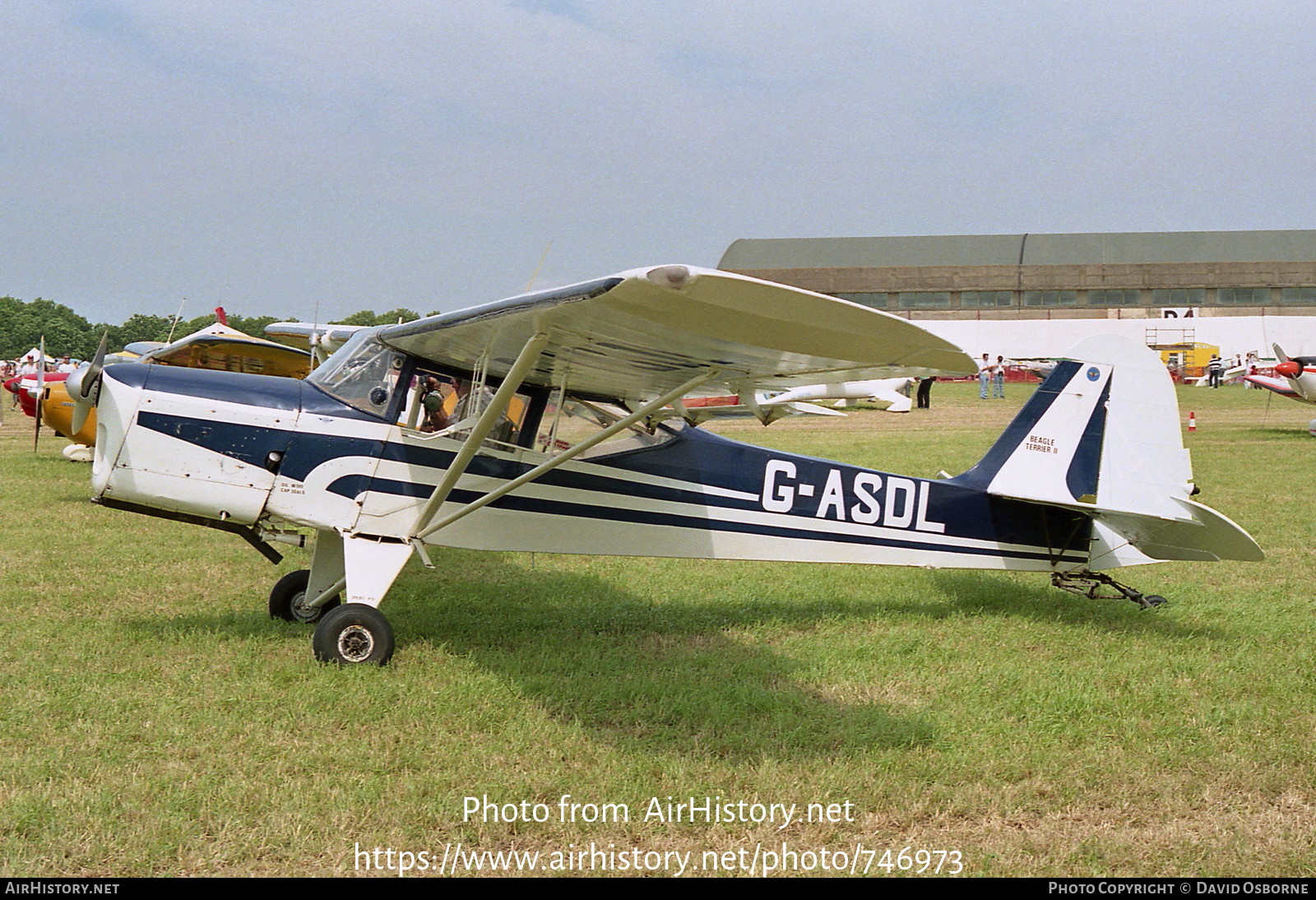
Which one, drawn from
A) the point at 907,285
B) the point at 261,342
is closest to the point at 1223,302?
the point at 907,285

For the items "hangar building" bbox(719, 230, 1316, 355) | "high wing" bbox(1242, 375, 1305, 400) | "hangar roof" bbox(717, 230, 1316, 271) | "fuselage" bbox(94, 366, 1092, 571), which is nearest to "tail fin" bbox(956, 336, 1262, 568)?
"fuselage" bbox(94, 366, 1092, 571)

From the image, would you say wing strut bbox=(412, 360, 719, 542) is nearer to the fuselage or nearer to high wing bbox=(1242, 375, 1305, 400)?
the fuselage

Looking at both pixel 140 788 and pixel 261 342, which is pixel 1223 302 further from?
pixel 140 788

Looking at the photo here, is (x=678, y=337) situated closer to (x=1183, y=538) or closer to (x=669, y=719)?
(x=669, y=719)

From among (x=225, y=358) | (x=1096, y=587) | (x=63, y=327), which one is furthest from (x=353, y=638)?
(x=63, y=327)

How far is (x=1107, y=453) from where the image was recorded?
691cm

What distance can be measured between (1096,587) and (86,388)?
259 inches

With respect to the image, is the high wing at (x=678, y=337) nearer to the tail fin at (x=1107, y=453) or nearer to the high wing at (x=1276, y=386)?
the tail fin at (x=1107, y=453)

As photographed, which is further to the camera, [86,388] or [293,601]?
[293,601]

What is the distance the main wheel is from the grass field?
0.18 meters

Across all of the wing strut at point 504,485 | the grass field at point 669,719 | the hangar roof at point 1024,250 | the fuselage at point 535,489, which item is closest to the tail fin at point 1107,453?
the fuselage at point 535,489

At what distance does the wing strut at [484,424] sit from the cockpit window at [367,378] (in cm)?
56

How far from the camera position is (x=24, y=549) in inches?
362

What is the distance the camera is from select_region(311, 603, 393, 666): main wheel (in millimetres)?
5738
